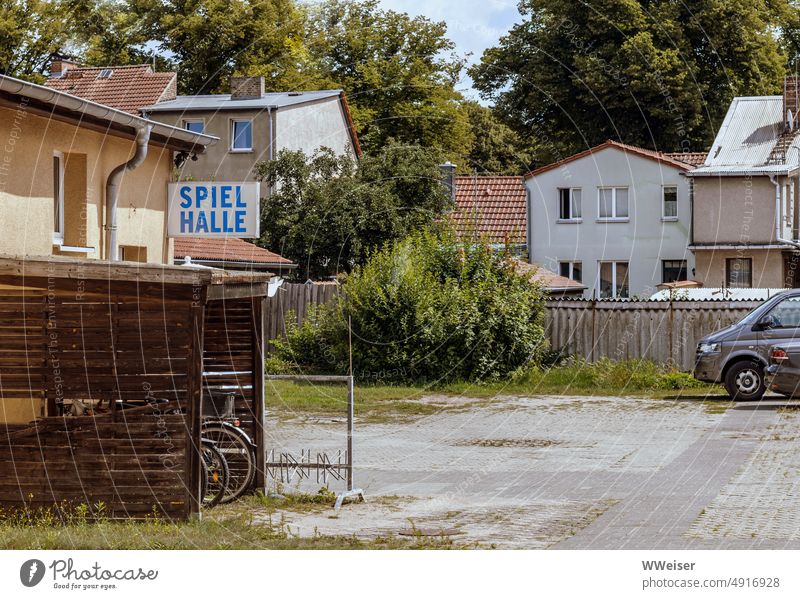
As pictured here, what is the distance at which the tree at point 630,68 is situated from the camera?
4531cm

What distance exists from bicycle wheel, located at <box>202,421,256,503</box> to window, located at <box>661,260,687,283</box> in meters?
34.8

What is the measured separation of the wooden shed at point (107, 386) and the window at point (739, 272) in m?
36.0

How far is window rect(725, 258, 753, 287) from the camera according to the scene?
145ft

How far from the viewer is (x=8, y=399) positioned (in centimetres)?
1098

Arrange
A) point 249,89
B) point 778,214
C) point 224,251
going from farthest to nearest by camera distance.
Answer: point 249,89
point 778,214
point 224,251

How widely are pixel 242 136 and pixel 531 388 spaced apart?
2271 cm

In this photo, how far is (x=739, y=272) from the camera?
44.3 meters

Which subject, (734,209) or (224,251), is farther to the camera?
(734,209)

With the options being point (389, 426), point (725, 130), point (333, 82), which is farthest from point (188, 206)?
point (725, 130)

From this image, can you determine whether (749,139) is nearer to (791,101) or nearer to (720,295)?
(791,101)

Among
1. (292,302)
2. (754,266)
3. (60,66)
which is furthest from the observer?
(60,66)

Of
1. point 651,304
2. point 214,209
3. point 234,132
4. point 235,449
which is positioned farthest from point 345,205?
point 235,449

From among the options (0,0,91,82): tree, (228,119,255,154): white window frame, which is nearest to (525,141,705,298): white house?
(228,119,255,154): white window frame

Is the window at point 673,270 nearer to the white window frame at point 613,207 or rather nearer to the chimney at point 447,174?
the white window frame at point 613,207
